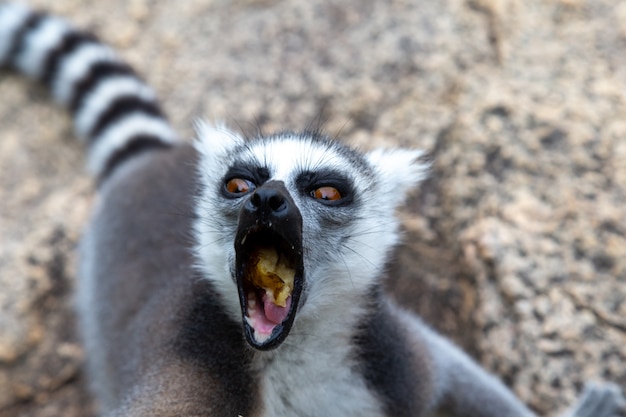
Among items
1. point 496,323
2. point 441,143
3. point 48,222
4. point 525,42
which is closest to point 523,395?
point 496,323

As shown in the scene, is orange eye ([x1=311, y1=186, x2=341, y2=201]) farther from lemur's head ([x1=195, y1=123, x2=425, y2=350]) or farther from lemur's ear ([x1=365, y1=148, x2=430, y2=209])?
lemur's ear ([x1=365, y1=148, x2=430, y2=209])

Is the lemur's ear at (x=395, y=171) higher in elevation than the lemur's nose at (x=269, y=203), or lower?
higher

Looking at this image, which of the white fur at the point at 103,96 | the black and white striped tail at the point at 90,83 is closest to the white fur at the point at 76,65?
the black and white striped tail at the point at 90,83

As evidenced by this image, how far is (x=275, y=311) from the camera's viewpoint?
8.04 feet

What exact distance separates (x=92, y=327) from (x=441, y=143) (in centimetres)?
224

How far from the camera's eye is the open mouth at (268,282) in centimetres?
239

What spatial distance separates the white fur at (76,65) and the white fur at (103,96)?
0.14 meters

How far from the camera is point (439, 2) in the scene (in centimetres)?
493

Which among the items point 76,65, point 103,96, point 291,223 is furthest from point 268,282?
point 76,65

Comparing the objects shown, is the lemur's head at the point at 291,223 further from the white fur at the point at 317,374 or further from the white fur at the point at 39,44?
the white fur at the point at 39,44

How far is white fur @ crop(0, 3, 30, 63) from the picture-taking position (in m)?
4.92

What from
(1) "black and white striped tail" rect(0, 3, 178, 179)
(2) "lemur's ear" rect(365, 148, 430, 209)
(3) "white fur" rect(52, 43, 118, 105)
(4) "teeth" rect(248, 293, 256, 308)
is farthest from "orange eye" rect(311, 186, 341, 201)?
(3) "white fur" rect(52, 43, 118, 105)

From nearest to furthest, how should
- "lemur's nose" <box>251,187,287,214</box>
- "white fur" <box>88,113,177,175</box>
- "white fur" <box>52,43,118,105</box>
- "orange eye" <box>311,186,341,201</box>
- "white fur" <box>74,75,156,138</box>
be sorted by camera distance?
"lemur's nose" <box>251,187,287,214</box>
"orange eye" <box>311,186,341,201</box>
"white fur" <box>88,113,177,175</box>
"white fur" <box>74,75,156,138</box>
"white fur" <box>52,43,118,105</box>

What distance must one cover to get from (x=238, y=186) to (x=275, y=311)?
520mm
